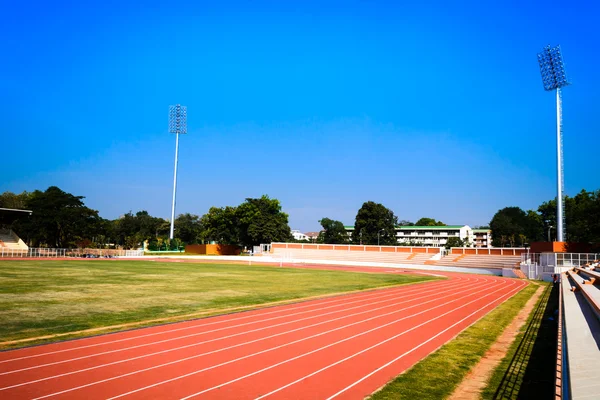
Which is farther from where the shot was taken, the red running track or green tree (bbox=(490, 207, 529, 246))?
green tree (bbox=(490, 207, 529, 246))

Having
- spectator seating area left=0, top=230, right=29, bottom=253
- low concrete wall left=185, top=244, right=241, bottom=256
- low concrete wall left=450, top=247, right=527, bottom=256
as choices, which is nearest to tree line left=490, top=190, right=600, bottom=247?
low concrete wall left=450, top=247, right=527, bottom=256

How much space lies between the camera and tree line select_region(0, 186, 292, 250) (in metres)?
57.3

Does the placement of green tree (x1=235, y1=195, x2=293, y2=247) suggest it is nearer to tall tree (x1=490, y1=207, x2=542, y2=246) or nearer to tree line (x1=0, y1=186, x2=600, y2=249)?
tree line (x1=0, y1=186, x2=600, y2=249)

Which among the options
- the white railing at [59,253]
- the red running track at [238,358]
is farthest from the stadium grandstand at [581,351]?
the white railing at [59,253]

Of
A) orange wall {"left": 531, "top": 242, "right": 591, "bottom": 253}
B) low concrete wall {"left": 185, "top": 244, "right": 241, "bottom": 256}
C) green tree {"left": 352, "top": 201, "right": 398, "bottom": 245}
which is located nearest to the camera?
orange wall {"left": 531, "top": 242, "right": 591, "bottom": 253}

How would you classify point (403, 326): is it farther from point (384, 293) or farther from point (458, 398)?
point (384, 293)

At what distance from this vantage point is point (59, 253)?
171ft

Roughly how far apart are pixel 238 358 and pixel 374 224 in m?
81.4

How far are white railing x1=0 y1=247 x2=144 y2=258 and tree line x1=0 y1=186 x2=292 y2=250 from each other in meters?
6.04

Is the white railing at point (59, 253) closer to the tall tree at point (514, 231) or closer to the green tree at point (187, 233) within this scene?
the green tree at point (187, 233)

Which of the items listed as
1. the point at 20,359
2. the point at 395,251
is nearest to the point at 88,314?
the point at 20,359

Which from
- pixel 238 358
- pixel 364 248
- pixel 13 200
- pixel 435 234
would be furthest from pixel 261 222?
pixel 238 358

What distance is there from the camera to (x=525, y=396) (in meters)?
6.37

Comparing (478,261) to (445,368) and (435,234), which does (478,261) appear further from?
(435,234)
